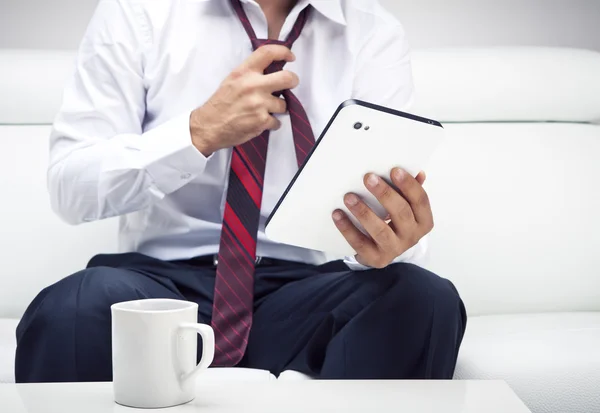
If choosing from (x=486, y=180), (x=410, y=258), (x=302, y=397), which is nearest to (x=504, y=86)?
(x=486, y=180)

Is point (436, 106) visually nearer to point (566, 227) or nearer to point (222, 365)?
point (566, 227)

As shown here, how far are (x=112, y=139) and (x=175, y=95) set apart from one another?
15 centimetres

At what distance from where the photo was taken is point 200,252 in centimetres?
131

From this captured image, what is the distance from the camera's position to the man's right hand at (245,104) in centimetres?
112

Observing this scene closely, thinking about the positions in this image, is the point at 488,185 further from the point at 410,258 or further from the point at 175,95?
the point at 175,95

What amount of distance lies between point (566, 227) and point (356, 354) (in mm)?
820

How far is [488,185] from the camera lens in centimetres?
167

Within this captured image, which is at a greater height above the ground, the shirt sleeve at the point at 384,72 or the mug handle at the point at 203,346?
the shirt sleeve at the point at 384,72

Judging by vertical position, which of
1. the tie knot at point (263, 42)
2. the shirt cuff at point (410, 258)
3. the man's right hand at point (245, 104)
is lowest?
the shirt cuff at point (410, 258)

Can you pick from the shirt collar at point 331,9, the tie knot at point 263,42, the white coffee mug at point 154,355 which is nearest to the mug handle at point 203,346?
the white coffee mug at point 154,355

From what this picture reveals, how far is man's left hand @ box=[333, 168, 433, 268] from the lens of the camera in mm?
978

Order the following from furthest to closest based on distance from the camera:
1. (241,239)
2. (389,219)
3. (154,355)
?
(241,239)
(389,219)
(154,355)

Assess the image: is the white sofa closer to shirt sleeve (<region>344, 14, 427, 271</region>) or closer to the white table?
shirt sleeve (<region>344, 14, 427, 271</region>)

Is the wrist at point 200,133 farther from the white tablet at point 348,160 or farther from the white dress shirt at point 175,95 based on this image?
the white tablet at point 348,160
